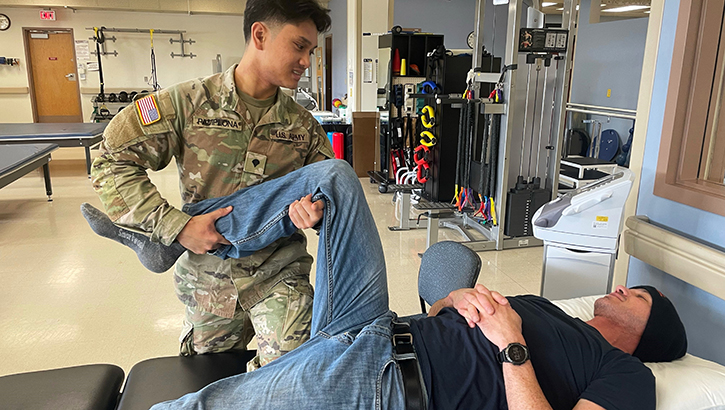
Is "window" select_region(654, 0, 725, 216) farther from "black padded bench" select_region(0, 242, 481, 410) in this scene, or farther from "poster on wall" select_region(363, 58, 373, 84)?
"poster on wall" select_region(363, 58, 373, 84)

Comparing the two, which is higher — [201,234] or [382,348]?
[201,234]

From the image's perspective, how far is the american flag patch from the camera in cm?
150

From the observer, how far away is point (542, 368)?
142 centimetres

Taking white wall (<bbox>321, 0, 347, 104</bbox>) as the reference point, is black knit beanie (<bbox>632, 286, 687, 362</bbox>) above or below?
below

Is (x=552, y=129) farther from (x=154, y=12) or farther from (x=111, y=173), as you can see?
(x=154, y=12)

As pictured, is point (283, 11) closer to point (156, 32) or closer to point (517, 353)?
point (517, 353)

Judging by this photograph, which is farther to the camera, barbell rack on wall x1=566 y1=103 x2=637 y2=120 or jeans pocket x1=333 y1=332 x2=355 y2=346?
barbell rack on wall x1=566 y1=103 x2=637 y2=120

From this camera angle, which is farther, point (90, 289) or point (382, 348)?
point (90, 289)

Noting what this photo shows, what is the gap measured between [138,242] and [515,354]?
120cm

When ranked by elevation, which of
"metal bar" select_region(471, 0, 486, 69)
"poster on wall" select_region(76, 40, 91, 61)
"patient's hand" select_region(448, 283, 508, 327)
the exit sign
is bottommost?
"patient's hand" select_region(448, 283, 508, 327)

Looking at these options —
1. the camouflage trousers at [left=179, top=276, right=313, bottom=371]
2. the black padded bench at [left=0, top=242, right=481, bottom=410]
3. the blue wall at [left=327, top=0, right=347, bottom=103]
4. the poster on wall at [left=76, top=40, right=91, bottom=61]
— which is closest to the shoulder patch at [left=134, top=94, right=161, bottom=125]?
the camouflage trousers at [left=179, top=276, right=313, bottom=371]

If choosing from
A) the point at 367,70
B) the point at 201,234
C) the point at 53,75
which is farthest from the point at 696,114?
the point at 53,75

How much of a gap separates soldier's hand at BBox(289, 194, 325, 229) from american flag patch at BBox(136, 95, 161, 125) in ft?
1.72

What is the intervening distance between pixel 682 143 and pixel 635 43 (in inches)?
245
